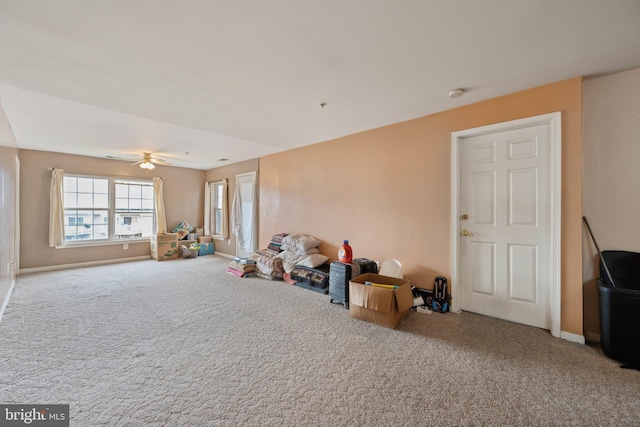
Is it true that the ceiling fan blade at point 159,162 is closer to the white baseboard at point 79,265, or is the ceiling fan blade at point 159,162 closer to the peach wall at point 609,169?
the white baseboard at point 79,265

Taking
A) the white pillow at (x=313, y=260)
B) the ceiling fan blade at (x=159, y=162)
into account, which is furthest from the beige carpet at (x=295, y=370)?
the ceiling fan blade at (x=159, y=162)

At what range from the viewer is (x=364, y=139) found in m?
3.80

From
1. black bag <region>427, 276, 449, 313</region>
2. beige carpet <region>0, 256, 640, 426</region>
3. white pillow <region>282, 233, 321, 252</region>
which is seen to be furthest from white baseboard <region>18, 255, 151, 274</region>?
black bag <region>427, 276, 449, 313</region>

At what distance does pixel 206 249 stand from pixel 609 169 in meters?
7.45

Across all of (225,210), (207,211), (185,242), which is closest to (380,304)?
(225,210)

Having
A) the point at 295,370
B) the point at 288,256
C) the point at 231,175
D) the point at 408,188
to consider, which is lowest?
the point at 295,370

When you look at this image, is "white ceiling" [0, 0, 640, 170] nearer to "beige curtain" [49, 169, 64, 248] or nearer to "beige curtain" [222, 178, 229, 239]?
"beige curtain" [49, 169, 64, 248]

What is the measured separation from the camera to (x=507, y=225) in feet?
8.73

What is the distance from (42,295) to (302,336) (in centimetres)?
389

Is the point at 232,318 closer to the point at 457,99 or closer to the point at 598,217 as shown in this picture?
the point at 457,99

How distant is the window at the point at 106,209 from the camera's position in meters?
5.53

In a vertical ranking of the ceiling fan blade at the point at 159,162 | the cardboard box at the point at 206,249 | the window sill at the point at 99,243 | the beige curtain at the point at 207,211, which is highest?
the ceiling fan blade at the point at 159,162

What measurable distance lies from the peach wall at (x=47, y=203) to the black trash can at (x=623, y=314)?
801 cm

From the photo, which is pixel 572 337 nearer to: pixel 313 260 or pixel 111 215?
pixel 313 260
